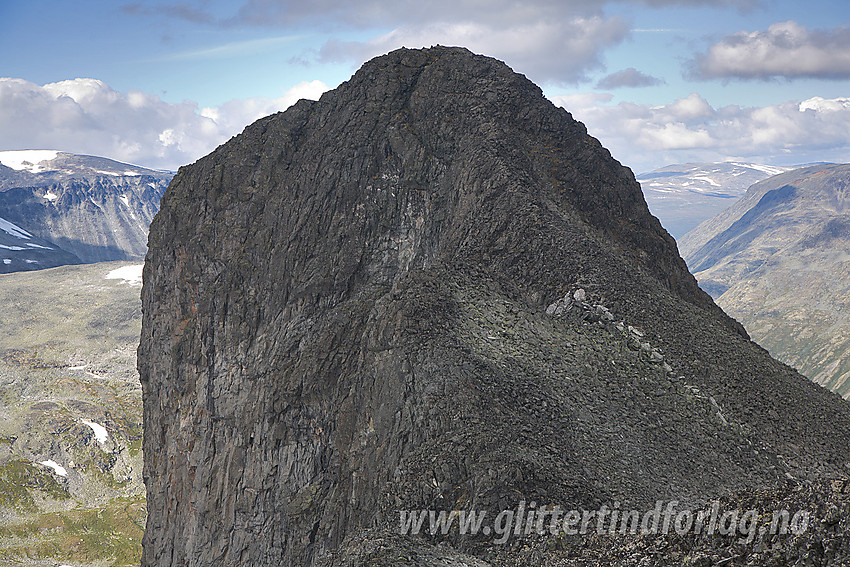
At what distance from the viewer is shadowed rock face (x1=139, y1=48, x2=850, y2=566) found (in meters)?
32.8

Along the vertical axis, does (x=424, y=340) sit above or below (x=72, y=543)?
above

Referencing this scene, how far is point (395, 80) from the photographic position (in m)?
58.6

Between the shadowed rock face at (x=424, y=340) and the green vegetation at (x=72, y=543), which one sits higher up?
the shadowed rock face at (x=424, y=340)

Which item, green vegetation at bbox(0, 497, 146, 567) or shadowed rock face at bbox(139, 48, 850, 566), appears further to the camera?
green vegetation at bbox(0, 497, 146, 567)

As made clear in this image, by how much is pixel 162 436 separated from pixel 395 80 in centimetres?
4282

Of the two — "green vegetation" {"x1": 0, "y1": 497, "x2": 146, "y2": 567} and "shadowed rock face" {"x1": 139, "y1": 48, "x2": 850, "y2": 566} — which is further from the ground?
"shadowed rock face" {"x1": 139, "y1": 48, "x2": 850, "y2": 566}

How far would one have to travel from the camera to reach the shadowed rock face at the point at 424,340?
32.8 meters

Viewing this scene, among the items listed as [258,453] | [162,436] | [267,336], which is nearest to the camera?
[258,453]

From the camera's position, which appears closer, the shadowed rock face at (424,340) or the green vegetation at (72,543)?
the shadowed rock face at (424,340)

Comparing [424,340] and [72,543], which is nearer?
[424,340]


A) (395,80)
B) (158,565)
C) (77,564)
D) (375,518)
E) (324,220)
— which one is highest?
(395,80)

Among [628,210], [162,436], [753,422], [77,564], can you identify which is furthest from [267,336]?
[77,564]

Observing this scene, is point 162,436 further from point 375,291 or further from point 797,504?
point 797,504

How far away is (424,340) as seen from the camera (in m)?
38.4
